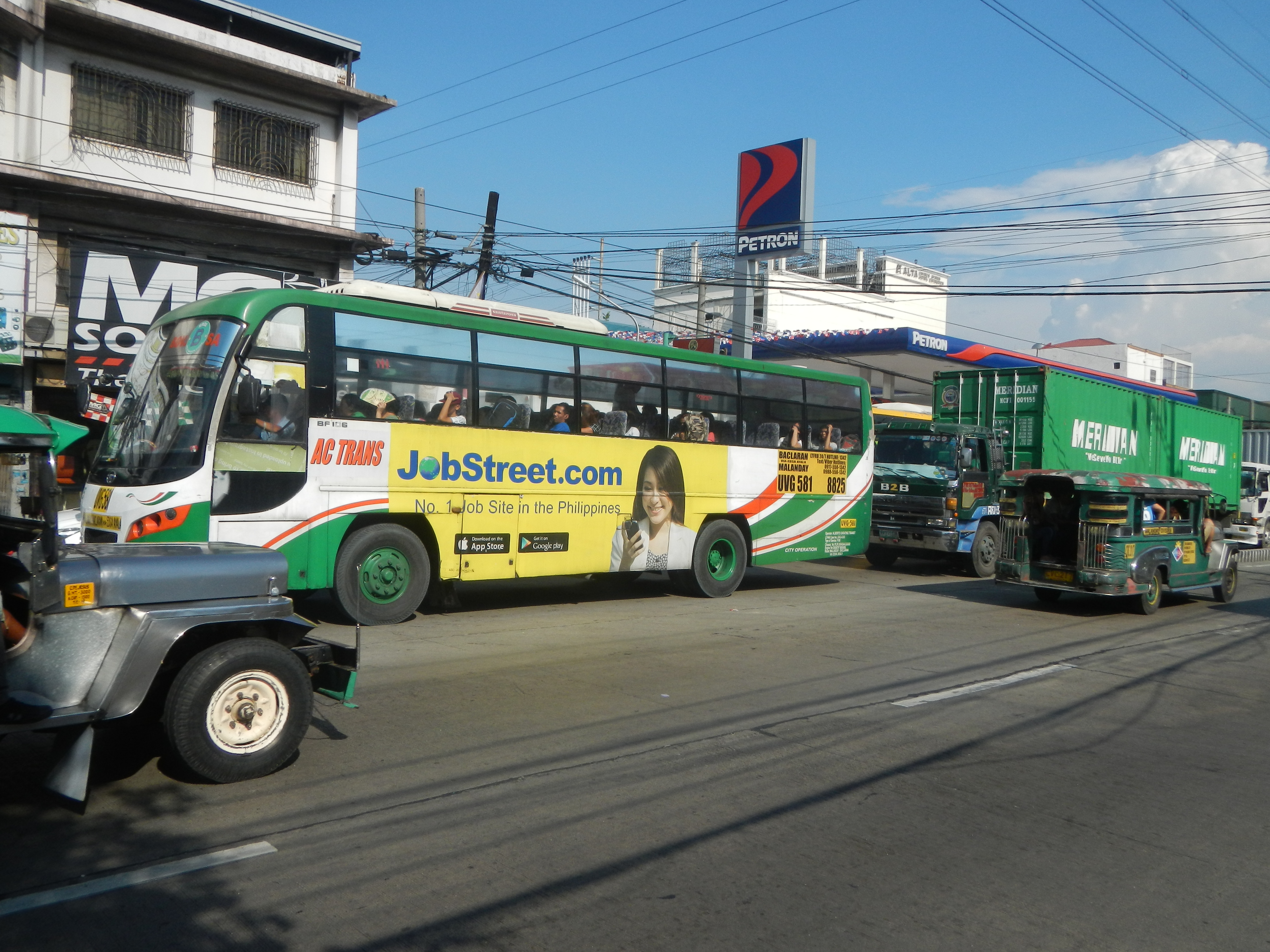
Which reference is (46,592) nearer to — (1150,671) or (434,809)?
(434,809)

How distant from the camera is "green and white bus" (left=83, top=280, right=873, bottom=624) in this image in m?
9.84

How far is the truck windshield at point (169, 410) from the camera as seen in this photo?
966 centimetres

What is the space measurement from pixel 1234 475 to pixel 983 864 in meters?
27.5

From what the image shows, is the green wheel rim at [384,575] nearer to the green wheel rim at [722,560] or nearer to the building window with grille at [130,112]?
the green wheel rim at [722,560]

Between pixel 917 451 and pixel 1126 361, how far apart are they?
180ft

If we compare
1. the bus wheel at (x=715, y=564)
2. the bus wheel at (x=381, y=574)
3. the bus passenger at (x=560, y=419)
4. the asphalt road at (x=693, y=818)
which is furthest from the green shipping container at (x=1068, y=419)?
the bus wheel at (x=381, y=574)

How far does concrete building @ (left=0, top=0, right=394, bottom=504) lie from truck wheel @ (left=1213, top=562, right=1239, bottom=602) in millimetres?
16578

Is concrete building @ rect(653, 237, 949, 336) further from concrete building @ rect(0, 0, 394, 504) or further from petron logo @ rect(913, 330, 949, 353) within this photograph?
concrete building @ rect(0, 0, 394, 504)

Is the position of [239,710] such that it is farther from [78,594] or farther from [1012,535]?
[1012,535]

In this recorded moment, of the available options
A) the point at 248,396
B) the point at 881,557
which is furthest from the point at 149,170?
the point at 881,557

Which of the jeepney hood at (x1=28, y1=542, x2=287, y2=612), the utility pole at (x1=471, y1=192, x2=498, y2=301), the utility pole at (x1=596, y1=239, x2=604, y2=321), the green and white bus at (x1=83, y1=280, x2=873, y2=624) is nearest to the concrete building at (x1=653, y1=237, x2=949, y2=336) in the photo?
the utility pole at (x1=596, y1=239, x2=604, y2=321)

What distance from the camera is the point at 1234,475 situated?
27.9m

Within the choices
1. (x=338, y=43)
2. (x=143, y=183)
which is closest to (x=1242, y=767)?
(x=143, y=183)

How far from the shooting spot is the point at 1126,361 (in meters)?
66.4
